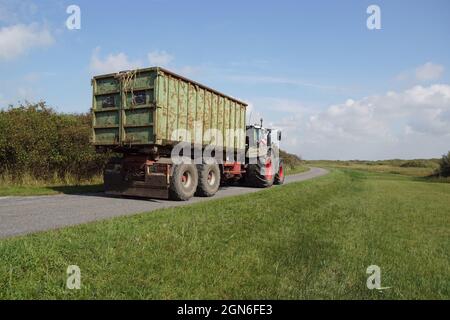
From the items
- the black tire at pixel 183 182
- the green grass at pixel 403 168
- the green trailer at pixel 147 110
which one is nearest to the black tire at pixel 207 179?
the black tire at pixel 183 182

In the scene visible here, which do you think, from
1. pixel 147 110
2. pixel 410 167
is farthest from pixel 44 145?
pixel 410 167

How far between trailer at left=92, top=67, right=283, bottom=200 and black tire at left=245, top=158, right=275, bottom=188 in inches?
154

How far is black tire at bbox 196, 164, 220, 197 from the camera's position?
1240 centimetres

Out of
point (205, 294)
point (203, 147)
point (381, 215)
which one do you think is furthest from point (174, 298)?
point (203, 147)

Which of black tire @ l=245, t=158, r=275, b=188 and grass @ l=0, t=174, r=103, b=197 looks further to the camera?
black tire @ l=245, t=158, r=275, b=188

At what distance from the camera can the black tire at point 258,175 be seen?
16.9 metres

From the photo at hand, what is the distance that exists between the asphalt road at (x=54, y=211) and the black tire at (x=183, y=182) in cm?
35

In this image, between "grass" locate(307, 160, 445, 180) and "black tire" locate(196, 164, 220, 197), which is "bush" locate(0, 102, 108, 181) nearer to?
"black tire" locate(196, 164, 220, 197)

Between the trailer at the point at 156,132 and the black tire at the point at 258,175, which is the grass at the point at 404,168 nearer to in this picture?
the black tire at the point at 258,175

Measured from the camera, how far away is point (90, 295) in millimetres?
3654

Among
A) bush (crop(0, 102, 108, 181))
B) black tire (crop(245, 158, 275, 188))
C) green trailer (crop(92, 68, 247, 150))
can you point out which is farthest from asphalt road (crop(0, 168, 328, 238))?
black tire (crop(245, 158, 275, 188))

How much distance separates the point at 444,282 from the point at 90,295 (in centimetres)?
391

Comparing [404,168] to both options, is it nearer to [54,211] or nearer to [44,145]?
[44,145]
